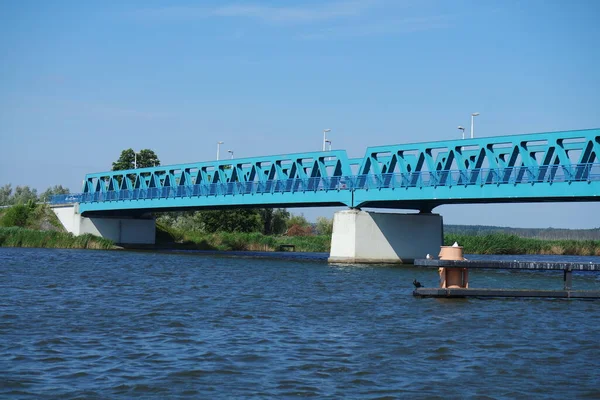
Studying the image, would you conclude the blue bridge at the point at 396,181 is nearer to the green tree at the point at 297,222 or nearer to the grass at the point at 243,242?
the grass at the point at 243,242

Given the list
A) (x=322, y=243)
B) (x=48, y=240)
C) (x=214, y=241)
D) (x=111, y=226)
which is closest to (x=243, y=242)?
(x=214, y=241)

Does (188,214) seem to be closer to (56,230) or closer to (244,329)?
(56,230)

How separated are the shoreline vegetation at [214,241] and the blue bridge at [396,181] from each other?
7.45 meters

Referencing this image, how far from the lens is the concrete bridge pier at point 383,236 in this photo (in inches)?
2312

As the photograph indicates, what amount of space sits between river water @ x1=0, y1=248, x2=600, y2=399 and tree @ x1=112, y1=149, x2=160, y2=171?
3512 inches

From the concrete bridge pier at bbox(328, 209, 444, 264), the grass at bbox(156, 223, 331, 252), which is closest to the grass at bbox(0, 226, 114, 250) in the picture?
the grass at bbox(156, 223, 331, 252)

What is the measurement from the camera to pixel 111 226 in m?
89.8

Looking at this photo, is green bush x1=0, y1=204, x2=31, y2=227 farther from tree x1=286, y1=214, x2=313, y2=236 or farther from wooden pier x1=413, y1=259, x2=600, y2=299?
wooden pier x1=413, y1=259, x2=600, y2=299

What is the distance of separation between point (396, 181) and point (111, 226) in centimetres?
4122

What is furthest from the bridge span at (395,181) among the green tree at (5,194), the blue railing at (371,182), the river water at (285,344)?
the green tree at (5,194)

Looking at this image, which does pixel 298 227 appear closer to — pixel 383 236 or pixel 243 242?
pixel 243 242

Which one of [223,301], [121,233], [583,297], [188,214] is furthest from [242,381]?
[188,214]

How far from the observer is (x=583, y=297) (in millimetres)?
32500

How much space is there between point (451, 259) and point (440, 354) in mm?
12608
